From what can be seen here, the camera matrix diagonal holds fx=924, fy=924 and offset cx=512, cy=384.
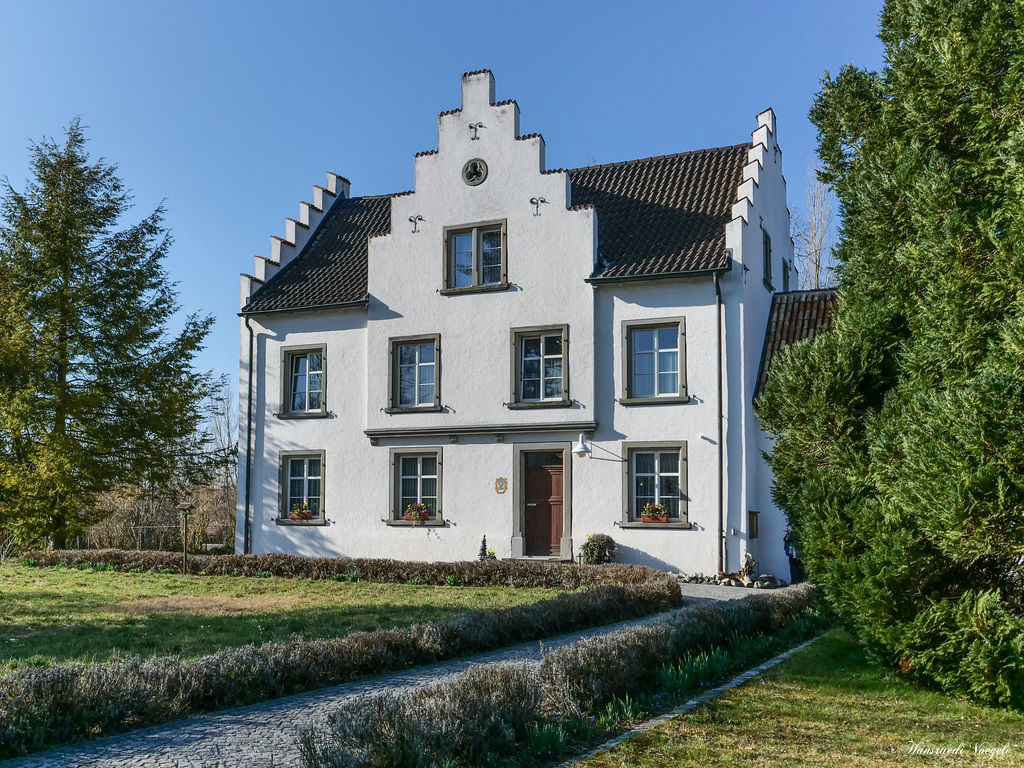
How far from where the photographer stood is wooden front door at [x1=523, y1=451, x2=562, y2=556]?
2239 centimetres

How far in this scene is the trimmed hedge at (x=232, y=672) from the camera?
672cm

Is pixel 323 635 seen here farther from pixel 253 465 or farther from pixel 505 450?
pixel 253 465

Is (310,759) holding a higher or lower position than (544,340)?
lower

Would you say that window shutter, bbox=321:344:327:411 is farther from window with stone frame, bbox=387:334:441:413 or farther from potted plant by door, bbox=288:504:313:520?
potted plant by door, bbox=288:504:313:520

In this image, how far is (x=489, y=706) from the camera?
6469mm

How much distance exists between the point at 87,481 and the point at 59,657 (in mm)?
17083

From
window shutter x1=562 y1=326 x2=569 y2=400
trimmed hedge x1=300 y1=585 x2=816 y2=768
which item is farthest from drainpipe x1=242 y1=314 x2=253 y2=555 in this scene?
trimmed hedge x1=300 y1=585 x2=816 y2=768

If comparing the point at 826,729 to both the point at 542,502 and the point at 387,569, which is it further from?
the point at 542,502

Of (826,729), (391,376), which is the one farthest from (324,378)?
(826,729)

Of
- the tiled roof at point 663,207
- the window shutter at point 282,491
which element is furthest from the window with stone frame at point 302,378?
the tiled roof at point 663,207

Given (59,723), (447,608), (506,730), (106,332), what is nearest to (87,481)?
(106,332)

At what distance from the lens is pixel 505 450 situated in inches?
895

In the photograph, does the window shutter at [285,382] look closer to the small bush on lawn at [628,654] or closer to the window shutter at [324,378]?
the window shutter at [324,378]

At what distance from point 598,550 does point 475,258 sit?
26.3ft
